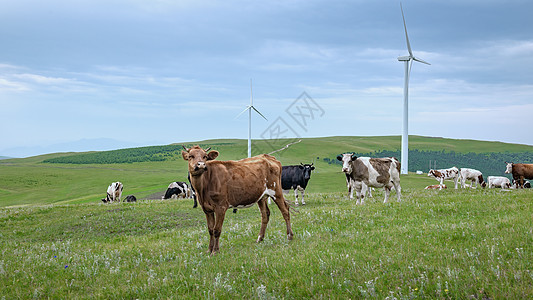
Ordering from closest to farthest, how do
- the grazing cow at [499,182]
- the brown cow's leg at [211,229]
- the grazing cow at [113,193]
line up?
the brown cow's leg at [211,229] → the grazing cow at [499,182] → the grazing cow at [113,193]

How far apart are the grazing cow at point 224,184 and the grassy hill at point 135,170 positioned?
4242 cm

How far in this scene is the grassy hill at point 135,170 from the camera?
209 feet

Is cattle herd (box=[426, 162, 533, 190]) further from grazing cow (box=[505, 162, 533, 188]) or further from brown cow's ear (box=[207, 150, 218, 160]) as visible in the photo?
brown cow's ear (box=[207, 150, 218, 160])

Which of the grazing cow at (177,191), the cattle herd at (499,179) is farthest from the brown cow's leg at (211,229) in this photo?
the grazing cow at (177,191)

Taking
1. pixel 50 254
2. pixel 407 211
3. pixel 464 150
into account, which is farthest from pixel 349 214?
pixel 464 150

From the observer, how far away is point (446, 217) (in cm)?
1188

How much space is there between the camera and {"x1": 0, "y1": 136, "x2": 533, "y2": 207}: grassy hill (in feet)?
209

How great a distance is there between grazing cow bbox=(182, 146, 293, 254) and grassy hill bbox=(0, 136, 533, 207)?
4242cm

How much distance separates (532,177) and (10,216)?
39.5 metres

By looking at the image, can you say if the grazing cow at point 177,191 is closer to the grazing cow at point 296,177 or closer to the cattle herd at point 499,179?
the grazing cow at point 296,177

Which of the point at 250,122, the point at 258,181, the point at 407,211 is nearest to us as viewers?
the point at 258,181

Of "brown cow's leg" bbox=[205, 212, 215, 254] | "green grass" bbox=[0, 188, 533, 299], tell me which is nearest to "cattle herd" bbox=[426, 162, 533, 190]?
"green grass" bbox=[0, 188, 533, 299]

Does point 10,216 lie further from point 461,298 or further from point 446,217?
point 461,298

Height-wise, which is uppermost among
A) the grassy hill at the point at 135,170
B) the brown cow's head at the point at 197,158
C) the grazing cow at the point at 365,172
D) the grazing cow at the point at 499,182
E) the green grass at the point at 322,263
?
the brown cow's head at the point at 197,158
